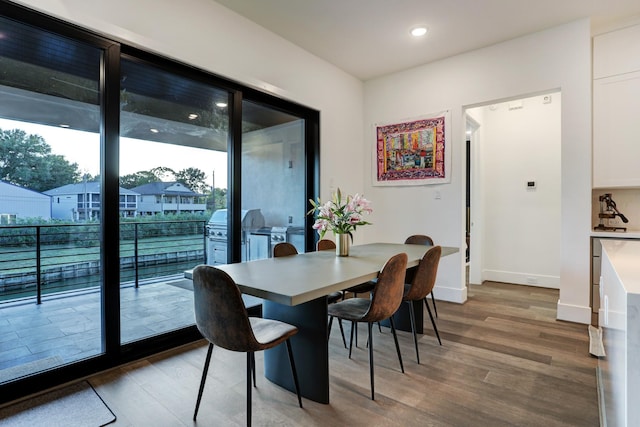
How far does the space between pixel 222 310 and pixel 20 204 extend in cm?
160

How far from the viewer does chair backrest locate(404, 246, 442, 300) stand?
7.81ft

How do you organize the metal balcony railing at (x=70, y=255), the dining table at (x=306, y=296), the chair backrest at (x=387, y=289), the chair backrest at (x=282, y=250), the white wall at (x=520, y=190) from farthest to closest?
the white wall at (x=520, y=190) → the chair backrest at (x=282, y=250) → the metal balcony railing at (x=70, y=255) → the chair backrest at (x=387, y=289) → the dining table at (x=306, y=296)

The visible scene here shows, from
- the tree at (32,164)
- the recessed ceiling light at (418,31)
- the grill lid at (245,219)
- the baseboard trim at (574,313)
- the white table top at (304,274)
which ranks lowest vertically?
the baseboard trim at (574,313)

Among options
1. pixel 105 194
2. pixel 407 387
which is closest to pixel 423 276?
pixel 407 387

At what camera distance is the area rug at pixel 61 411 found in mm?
1750

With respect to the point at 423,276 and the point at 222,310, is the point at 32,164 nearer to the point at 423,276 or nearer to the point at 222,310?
the point at 222,310

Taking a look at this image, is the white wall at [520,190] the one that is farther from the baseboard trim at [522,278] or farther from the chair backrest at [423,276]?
the chair backrest at [423,276]

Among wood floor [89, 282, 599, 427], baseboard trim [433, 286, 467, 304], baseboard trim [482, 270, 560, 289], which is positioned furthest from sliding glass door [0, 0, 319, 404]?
baseboard trim [482, 270, 560, 289]

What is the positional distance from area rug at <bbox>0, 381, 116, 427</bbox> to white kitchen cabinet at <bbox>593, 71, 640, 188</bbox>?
4.36 metres

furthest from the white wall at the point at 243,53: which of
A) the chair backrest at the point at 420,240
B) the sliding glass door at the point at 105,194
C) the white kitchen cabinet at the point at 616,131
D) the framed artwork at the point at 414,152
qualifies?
the white kitchen cabinet at the point at 616,131

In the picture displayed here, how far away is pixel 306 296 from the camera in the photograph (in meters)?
1.45

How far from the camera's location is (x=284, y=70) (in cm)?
366

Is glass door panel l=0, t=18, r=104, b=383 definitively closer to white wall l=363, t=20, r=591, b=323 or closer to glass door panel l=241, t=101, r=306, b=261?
glass door panel l=241, t=101, r=306, b=261

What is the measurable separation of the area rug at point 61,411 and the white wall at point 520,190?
183 inches
